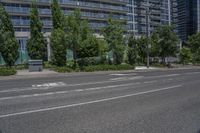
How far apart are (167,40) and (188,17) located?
8452cm

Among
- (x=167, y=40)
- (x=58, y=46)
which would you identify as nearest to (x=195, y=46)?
(x=167, y=40)

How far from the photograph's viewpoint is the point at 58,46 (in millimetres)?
37094

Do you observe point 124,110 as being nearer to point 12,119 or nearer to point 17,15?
point 12,119

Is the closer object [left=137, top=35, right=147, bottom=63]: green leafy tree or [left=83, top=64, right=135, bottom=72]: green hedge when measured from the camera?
[left=83, top=64, right=135, bottom=72]: green hedge

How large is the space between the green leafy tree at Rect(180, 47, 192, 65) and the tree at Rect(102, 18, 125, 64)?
27.0 metres

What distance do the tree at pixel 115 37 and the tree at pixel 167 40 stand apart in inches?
476

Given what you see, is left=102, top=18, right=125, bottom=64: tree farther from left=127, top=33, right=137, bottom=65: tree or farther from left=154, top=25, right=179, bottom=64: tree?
left=154, top=25, right=179, bottom=64: tree

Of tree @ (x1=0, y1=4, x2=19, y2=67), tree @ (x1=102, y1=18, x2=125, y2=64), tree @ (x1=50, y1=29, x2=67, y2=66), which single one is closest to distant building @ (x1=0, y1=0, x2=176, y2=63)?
tree @ (x1=102, y1=18, x2=125, y2=64)

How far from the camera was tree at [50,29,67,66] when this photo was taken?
34.2m

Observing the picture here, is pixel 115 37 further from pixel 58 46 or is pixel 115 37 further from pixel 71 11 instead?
pixel 71 11

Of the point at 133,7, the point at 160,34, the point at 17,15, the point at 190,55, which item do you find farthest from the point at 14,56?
the point at 133,7

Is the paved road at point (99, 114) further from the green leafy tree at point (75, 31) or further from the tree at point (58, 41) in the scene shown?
the tree at point (58, 41)

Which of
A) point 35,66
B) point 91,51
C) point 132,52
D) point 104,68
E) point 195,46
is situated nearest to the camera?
point 35,66

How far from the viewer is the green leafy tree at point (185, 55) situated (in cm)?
6214
